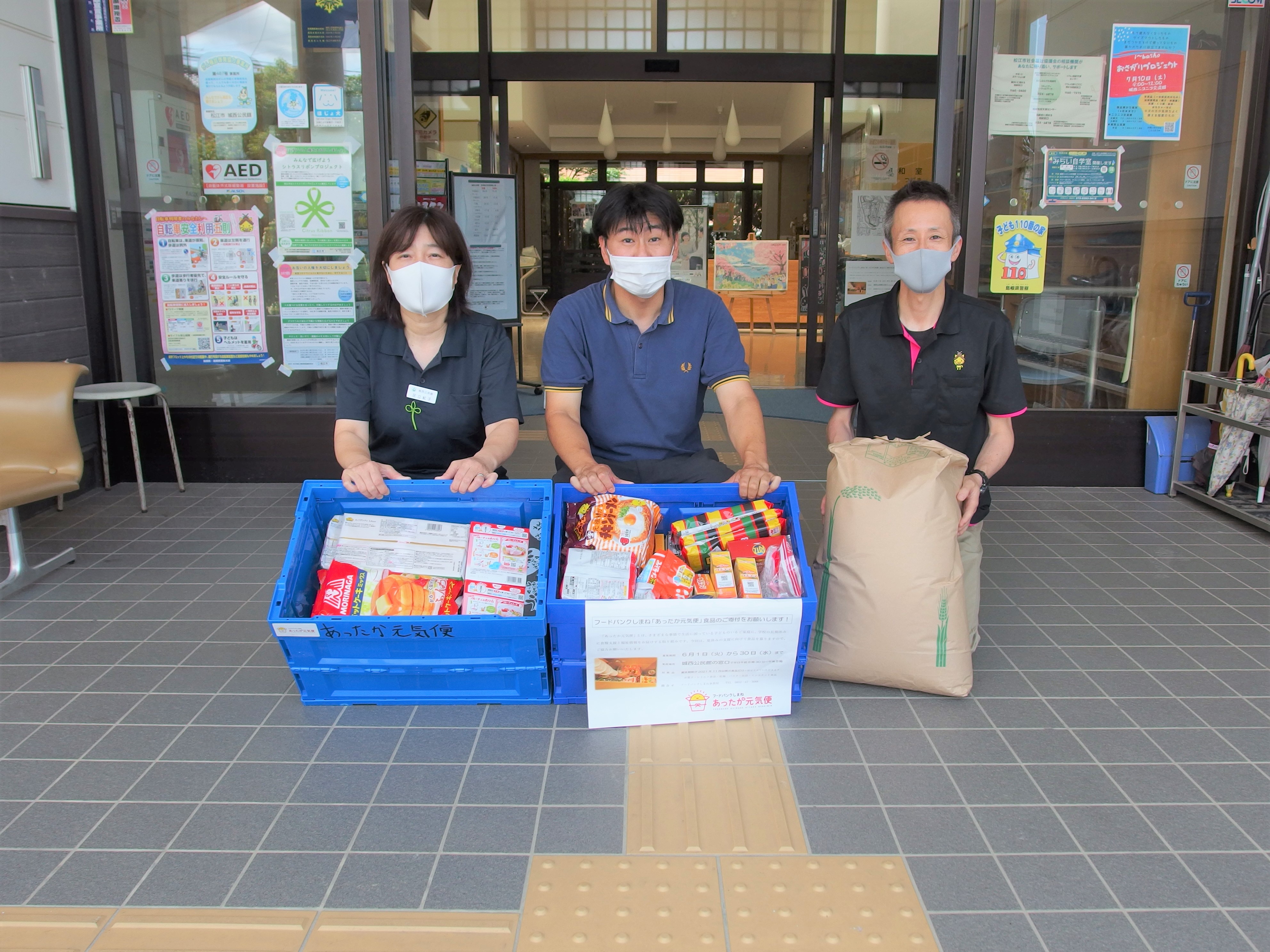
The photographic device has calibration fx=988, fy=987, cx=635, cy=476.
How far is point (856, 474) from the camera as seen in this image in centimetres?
245

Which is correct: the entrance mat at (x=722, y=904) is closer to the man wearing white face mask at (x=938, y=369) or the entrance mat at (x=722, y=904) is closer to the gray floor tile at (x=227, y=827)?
the gray floor tile at (x=227, y=827)

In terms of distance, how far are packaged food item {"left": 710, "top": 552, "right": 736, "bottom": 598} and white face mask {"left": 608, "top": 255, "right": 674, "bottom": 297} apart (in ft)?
2.46

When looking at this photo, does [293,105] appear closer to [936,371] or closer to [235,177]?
[235,177]

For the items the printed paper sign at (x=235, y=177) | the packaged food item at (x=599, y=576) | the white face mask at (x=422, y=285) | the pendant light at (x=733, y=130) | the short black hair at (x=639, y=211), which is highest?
the pendant light at (x=733, y=130)

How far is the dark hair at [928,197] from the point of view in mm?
2686

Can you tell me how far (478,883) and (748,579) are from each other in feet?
3.10

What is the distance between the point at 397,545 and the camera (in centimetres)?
248

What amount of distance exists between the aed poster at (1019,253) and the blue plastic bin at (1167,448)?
2.87 ft

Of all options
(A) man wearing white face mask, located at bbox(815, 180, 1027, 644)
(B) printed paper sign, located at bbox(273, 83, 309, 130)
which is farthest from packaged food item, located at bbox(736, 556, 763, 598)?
(B) printed paper sign, located at bbox(273, 83, 309, 130)

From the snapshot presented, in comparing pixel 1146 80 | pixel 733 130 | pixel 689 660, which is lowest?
pixel 689 660

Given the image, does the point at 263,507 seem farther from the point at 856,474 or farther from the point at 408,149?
the point at 856,474

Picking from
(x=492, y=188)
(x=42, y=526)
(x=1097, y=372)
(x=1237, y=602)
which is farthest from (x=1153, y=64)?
(x=42, y=526)

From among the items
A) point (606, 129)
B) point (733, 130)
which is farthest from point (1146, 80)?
point (606, 129)

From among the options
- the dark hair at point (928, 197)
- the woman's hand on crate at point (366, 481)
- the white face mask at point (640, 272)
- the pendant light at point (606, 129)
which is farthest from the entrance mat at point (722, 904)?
the pendant light at point (606, 129)
